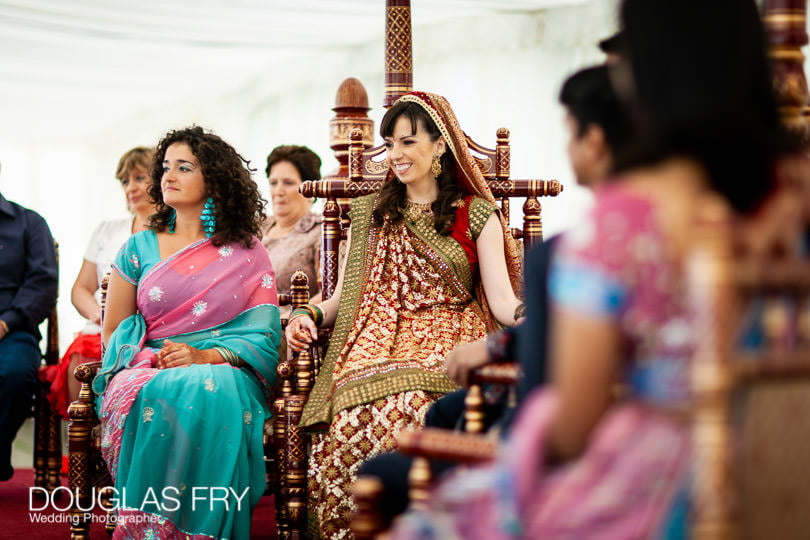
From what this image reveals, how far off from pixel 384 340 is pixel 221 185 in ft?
3.03

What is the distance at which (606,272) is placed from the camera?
1399 mm

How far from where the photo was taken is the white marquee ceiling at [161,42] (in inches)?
298

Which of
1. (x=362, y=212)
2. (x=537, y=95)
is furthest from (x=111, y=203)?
(x=362, y=212)

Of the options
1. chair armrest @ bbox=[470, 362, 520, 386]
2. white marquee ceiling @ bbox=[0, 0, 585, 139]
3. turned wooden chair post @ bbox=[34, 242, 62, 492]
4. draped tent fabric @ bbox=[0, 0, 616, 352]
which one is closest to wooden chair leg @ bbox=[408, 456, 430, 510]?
chair armrest @ bbox=[470, 362, 520, 386]

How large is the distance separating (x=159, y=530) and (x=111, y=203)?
37.0 ft

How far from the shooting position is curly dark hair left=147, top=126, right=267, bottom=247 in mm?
3973

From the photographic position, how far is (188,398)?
11.6 ft

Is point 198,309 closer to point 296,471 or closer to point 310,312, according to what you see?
point 310,312

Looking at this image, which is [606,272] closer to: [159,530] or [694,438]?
[694,438]

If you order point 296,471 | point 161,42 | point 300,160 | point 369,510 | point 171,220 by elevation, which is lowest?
point 296,471

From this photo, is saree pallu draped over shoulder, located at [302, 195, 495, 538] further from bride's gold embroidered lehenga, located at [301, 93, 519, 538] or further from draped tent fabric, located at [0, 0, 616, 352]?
draped tent fabric, located at [0, 0, 616, 352]

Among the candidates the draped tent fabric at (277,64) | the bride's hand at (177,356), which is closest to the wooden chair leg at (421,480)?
the bride's hand at (177,356)

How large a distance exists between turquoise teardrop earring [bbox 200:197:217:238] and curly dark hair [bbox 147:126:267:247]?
0.01 metres

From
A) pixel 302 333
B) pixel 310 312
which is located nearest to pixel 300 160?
pixel 310 312
